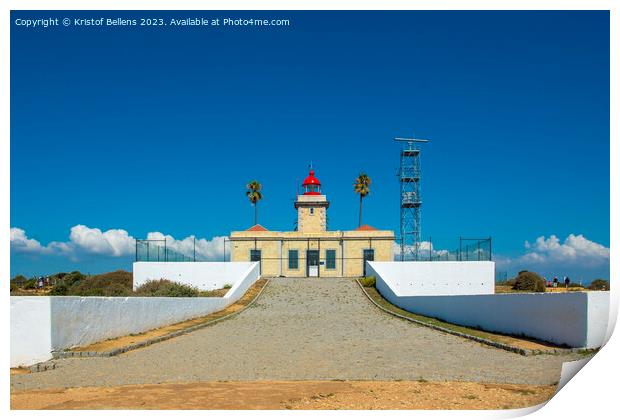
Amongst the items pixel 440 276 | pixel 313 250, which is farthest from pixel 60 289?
pixel 440 276

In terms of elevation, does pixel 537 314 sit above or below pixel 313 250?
below

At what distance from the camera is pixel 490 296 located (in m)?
14.9

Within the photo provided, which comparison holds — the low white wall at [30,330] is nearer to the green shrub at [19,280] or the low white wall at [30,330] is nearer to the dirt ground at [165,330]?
the dirt ground at [165,330]

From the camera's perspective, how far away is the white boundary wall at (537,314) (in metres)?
10.7

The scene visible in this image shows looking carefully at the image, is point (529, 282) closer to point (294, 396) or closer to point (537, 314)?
point (537, 314)

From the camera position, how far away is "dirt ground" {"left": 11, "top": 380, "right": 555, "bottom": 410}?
761 centimetres

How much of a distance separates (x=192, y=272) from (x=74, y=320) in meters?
17.2

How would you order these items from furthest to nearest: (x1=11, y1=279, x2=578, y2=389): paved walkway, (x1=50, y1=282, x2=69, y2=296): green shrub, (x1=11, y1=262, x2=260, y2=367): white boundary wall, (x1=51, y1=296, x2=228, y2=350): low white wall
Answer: (x1=50, y1=282, x2=69, y2=296): green shrub, (x1=51, y1=296, x2=228, y2=350): low white wall, (x1=11, y1=262, x2=260, y2=367): white boundary wall, (x1=11, y1=279, x2=578, y2=389): paved walkway

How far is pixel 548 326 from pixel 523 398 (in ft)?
14.4

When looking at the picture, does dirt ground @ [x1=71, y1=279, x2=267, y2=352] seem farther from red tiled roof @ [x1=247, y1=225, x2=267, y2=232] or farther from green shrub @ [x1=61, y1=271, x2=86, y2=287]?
green shrub @ [x1=61, y1=271, x2=86, y2=287]

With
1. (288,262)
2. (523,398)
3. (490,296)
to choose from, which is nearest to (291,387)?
(523,398)

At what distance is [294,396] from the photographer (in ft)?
26.2

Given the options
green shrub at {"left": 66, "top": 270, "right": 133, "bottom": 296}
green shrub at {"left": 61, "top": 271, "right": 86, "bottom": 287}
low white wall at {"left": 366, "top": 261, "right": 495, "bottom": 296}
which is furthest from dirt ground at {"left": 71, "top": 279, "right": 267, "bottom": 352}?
green shrub at {"left": 61, "top": 271, "right": 86, "bottom": 287}

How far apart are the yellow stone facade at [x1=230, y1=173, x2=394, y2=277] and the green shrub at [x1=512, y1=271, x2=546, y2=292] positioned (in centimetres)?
725
